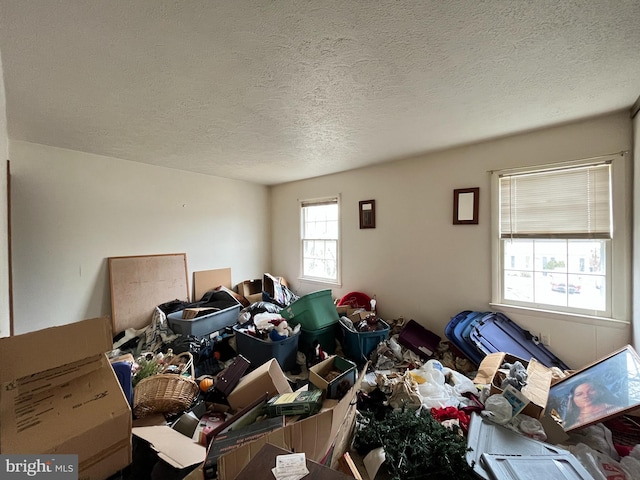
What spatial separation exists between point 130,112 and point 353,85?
1732 mm

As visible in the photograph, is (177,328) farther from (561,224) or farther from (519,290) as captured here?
(561,224)

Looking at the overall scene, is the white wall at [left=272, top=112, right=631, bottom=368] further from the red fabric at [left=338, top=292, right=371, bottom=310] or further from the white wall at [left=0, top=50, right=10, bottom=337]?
the white wall at [left=0, top=50, right=10, bottom=337]

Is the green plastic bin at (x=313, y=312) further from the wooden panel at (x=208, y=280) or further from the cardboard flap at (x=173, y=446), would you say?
the wooden panel at (x=208, y=280)

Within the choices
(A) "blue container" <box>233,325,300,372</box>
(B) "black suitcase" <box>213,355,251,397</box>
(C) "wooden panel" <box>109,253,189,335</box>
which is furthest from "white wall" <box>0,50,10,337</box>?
(A) "blue container" <box>233,325,300,372</box>

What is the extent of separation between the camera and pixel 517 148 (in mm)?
2518

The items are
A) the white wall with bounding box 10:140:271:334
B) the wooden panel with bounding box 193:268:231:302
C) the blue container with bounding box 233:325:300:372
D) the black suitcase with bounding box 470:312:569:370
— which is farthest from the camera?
the wooden panel with bounding box 193:268:231:302

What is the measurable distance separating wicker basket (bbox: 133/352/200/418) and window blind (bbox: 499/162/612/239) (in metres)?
3.21

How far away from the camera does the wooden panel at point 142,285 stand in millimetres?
3049

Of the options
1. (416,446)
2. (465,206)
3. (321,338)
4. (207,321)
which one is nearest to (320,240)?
(321,338)

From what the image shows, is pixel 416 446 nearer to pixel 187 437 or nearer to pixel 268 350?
pixel 187 437

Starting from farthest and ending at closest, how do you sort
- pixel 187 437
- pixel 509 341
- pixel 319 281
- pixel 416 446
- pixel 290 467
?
pixel 319 281
pixel 509 341
pixel 187 437
pixel 416 446
pixel 290 467

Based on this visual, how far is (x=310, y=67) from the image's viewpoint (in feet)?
4.83

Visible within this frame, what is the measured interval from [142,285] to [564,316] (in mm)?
4616

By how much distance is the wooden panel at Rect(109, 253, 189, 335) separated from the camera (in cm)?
305
